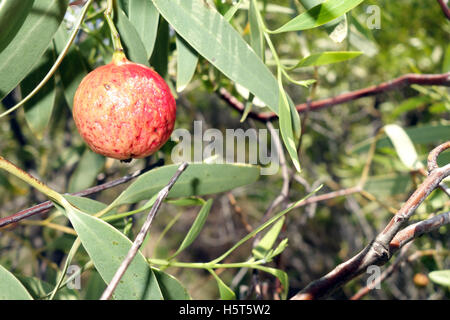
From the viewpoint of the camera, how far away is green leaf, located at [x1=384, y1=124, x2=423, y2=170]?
126 centimetres

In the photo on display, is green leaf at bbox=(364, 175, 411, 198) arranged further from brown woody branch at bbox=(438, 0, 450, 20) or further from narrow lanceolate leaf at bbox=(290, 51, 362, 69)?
narrow lanceolate leaf at bbox=(290, 51, 362, 69)

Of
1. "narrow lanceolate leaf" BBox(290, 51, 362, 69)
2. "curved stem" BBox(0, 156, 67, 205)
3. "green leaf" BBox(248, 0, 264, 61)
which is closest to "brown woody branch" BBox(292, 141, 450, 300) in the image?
"narrow lanceolate leaf" BBox(290, 51, 362, 69)

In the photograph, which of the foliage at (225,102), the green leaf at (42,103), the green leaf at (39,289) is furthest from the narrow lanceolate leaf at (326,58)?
the green leaf at (39,289)

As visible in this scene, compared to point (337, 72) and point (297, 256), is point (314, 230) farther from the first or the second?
point (337, 72)

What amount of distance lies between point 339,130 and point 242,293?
1.77m

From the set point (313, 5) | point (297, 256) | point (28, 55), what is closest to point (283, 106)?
point (313, 5)

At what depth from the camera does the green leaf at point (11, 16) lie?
62 centimetres

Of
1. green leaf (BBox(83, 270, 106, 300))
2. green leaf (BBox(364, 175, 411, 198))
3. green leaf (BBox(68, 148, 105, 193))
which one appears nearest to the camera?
green leaf (BBox(83, 270, 106, 300))

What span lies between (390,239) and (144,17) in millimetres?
640

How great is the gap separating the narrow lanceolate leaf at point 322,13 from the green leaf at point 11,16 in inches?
18.3

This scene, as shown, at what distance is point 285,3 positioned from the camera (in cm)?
225

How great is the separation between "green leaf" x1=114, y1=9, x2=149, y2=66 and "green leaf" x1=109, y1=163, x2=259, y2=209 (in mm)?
246

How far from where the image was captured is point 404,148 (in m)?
1.31

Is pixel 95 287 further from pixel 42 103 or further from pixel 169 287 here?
pixel 42 103
